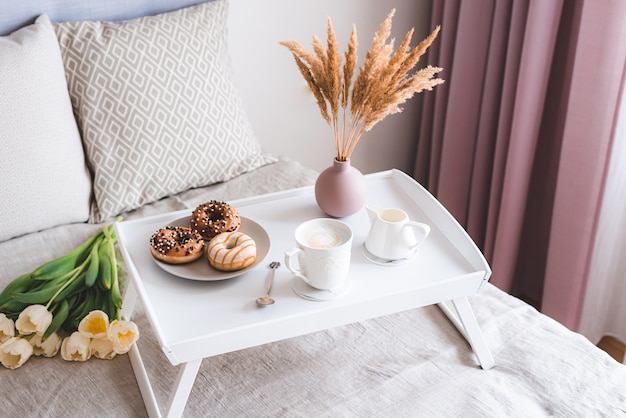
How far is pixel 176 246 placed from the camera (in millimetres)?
1312

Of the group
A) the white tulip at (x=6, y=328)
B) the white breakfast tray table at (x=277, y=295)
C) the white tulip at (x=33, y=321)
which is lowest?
the white tulip at (x=6, y=328)

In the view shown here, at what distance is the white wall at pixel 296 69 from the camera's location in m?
2.25

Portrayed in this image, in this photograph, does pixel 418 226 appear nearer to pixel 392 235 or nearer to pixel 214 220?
pixel 392 235

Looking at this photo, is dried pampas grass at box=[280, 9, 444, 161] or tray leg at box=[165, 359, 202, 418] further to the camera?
dried pampas grass at box=[280, 9, 444, 161]

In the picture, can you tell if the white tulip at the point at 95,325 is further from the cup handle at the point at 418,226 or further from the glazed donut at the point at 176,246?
the cup handle at the point at 418,226

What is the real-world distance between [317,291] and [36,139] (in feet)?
2.78

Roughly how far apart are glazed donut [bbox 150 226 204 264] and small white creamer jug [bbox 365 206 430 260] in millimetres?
346

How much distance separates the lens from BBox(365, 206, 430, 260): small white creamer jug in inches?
51.8

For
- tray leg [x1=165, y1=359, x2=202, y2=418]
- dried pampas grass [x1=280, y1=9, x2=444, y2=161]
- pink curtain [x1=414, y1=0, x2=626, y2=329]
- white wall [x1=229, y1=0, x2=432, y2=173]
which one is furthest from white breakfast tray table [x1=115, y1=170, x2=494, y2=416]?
white wall [x1=229, y1=0, x2=432, y2=173]

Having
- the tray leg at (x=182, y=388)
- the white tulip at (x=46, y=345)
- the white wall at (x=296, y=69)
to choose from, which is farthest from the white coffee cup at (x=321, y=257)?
the white wall at (x=296, y=69)

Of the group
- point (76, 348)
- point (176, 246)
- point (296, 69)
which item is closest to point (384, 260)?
point (176, 246)

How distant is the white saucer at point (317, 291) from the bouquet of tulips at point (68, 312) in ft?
1.07

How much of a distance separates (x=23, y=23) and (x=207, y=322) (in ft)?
3.53

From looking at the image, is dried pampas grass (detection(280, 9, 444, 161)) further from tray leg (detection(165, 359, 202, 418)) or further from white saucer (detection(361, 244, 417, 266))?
tray leg (detection(165, 359, 202, 418))
